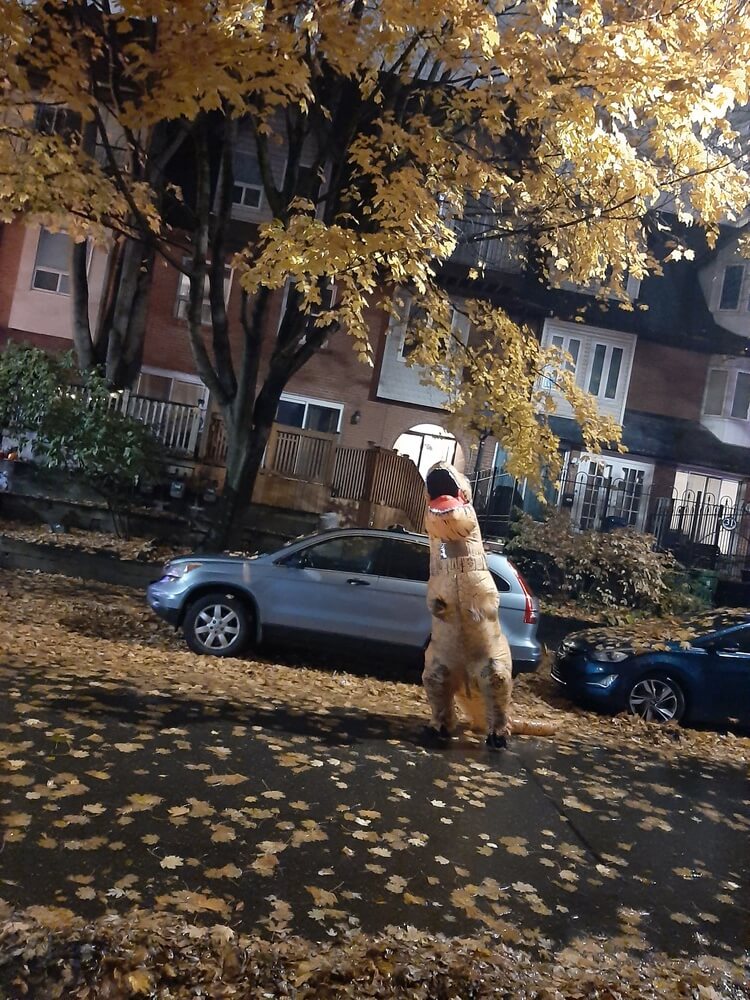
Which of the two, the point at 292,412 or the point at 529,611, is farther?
the point at 292,412

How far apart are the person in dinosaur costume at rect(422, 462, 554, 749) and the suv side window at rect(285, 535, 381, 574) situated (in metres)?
2.72

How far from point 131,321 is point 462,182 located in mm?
9158

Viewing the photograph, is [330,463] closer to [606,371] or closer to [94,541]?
[94,541]

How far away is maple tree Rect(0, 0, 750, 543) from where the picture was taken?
28.7ft

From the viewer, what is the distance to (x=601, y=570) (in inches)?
558

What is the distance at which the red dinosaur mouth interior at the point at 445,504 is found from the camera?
21.7ft

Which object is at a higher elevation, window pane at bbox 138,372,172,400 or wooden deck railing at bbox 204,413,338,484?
window pane at bbox 138,372,172,400

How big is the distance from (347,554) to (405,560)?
26.0 inches

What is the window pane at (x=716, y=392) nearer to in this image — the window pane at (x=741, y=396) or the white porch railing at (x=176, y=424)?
the window pane at (x=741, y=396)

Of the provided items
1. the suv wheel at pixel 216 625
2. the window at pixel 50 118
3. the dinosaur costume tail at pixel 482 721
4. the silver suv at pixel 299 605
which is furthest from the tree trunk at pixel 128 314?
the dinosaur costume tail at pixel 482 721

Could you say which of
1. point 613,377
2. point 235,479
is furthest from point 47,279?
point 613,377

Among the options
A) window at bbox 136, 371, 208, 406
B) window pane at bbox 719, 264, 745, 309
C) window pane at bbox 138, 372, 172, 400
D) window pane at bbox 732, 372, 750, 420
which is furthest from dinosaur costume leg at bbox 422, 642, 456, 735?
window pane at bbox 719, 264, 745, 309

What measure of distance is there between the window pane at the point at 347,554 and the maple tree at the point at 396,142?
8.82 feet

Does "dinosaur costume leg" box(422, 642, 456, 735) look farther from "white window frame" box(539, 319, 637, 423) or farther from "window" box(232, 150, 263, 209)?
"white window frame" box(539, 319, 637, 423)
